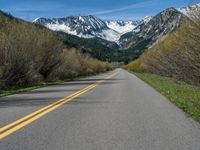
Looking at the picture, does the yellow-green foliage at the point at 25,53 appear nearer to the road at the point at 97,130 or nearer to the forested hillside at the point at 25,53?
the forested hillside at the point at 25,53

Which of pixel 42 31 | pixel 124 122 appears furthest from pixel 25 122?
pixel 42 31

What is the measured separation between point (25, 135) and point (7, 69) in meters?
21.0

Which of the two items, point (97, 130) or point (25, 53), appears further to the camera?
point (25, 53)

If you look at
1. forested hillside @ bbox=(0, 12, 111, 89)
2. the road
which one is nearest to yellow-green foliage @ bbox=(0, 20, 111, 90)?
forested hillside @ bbox=(0, 12, 111, 89)

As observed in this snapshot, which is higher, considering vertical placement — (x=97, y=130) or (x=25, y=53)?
(x=25, y=53)

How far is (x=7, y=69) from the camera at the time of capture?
1124 inches

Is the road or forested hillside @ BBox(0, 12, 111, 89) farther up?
forested hillside @ BBox(0, 12, 111, 89)

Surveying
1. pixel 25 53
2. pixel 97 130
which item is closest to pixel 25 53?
pixel 25 53

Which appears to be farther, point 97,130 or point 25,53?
point 25,53

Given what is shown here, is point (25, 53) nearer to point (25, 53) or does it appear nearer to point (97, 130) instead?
point (25, 53)

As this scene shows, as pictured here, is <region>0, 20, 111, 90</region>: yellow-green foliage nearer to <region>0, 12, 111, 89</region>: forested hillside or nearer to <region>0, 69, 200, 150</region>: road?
<region>0, 12, 111, 89</region>: forested hillside

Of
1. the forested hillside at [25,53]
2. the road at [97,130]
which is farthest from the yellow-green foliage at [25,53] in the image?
the road at [97,130]

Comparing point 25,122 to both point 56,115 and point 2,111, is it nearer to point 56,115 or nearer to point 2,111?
point 56,115

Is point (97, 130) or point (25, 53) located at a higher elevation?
point (25, 53)
